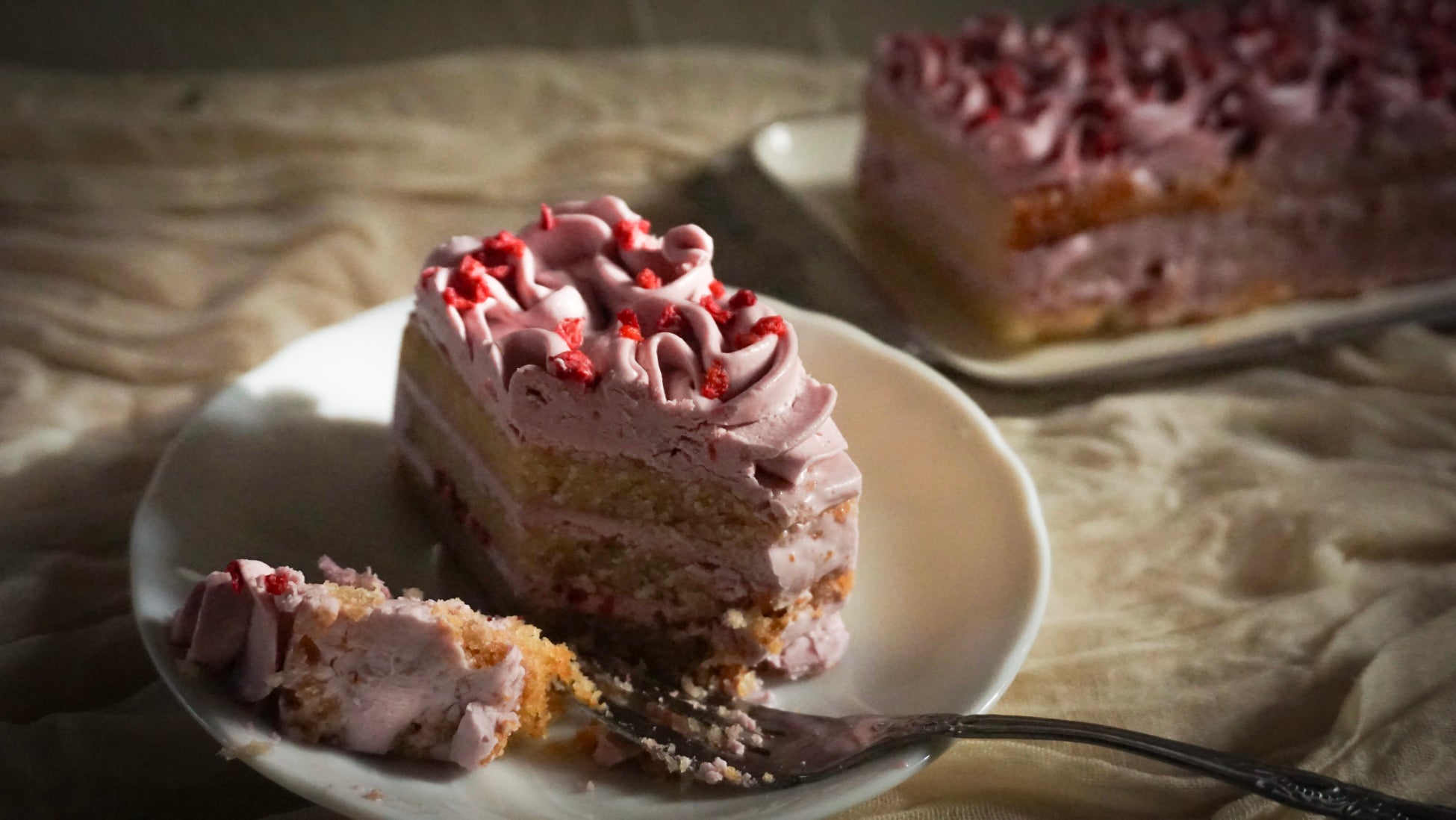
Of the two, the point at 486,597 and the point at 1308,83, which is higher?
the point at 1308,83

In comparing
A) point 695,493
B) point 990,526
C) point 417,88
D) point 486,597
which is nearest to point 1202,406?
point 990,526

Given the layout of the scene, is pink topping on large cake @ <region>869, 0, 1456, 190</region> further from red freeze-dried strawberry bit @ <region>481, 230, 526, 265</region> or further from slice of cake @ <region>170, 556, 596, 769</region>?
slice of cake @ <region>170, 556, 596, 769</region>

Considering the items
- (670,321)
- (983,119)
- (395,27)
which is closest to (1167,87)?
(983,119)

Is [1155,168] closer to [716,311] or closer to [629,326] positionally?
[716,311]

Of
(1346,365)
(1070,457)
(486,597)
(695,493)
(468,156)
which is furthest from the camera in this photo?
(468,156)

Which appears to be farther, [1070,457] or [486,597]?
[1070,457]

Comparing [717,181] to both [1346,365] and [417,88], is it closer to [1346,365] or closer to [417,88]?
[417,88]

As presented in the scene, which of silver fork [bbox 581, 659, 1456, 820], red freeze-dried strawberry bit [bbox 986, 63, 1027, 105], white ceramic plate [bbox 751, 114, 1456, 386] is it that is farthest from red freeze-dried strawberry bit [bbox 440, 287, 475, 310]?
red freeze-dried strawberry bit [bbox 986, 63, 1027, 105]
